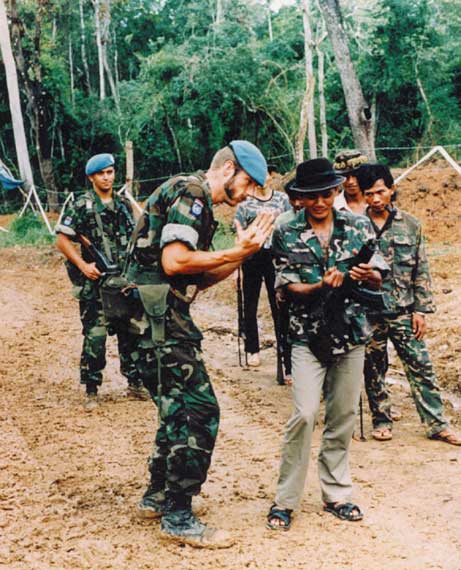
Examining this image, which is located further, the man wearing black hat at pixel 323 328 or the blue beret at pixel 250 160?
the man wearing black hat at pixel 323 328

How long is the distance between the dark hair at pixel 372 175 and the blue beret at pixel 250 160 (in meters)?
1.55

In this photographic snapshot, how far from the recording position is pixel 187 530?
3580mm

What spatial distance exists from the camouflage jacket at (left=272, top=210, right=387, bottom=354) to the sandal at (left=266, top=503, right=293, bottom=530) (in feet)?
2.87

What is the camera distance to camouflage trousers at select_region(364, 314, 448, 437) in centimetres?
500

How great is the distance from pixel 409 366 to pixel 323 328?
1.63 meters

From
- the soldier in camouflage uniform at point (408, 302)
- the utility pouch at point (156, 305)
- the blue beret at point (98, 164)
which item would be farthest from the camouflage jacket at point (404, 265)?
the blue beret at point (98, 164)

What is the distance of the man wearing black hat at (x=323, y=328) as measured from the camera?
12.0 feet

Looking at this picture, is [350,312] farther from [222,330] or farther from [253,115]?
[253,115]

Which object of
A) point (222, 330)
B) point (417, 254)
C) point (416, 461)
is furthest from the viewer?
point (222, 330)

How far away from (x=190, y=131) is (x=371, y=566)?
79.6 ft

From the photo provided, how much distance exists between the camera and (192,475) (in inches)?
140

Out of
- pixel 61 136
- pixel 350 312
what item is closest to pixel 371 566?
pixel 350 312

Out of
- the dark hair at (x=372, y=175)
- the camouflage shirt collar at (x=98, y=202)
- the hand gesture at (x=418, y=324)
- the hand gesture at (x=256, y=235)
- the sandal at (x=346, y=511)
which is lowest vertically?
the sandal at (x=346, y=511)

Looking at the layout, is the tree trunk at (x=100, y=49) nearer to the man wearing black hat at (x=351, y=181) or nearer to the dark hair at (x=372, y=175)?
the man wearing black hat at (x=351, y=181)
